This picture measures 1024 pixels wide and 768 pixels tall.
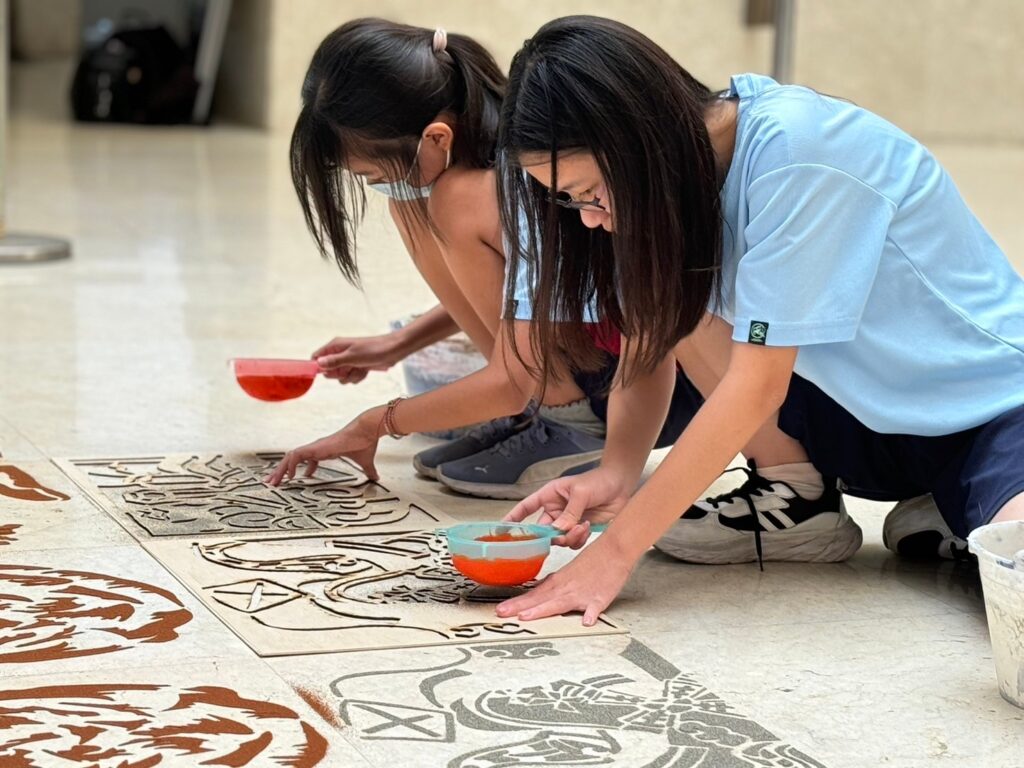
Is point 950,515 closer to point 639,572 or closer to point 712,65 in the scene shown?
point 639,572

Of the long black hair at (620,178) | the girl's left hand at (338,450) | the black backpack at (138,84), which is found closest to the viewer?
the long black hair at (620,178)

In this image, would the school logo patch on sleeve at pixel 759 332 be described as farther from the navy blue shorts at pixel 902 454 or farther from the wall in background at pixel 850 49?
the wall in background at pixel 850 49

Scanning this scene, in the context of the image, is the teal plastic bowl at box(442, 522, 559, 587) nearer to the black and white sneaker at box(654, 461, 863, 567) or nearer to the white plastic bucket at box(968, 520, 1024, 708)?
the black and white sneaker at box(654, 461, 863, 567)

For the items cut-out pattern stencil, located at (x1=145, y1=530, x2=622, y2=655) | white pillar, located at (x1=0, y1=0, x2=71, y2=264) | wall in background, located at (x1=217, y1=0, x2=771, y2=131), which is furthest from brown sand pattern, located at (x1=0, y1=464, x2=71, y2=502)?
wall in background, located at (x1=217, y1=0, x2=771, y2=131)

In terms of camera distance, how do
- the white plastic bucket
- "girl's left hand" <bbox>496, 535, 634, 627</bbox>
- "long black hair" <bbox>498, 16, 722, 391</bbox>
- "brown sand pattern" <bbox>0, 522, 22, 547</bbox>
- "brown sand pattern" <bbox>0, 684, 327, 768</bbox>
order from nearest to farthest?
"brown sand pattern" <bbox>0, 684, 327, 768</bbox> → the white plastic bucket → "long black hair" <bbox>498, 16, 722, 391</bbox> → "girl's left hand" <bbox>496, 535, 634, 627</bbox> → "brown sand pattern" <bbox>0, 522, 22, 547</bbox>

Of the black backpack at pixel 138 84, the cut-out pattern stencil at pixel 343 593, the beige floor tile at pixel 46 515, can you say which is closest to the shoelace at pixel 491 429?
the cut-out pattern stencil at pixel 343 593

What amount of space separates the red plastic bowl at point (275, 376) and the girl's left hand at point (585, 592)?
0.82m

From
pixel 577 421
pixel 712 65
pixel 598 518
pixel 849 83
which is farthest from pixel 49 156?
pixel 598 518

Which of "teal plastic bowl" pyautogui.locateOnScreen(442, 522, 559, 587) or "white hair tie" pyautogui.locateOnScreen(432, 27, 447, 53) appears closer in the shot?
"teal plastic bowl" pyautogui.locateOnScreen(442, 522, 559, 587)

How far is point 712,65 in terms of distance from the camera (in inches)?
370

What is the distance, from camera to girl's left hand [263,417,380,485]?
229 cm

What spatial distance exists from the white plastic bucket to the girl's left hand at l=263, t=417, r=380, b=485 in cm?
93

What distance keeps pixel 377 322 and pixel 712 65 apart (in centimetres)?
610

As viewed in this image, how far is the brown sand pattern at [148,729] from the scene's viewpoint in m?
1.40
